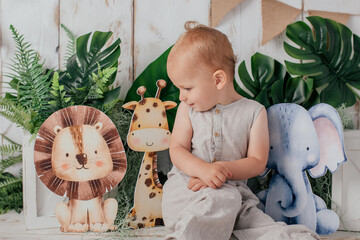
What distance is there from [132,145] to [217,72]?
15.5 inches

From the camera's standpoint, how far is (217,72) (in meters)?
1.13

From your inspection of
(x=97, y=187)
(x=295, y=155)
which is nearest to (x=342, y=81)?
(x=295, y=155)

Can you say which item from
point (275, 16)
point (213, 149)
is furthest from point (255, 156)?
point (275, 16)

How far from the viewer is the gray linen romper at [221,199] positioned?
1001 mm

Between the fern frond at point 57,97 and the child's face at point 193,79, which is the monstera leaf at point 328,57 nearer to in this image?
the child's face at point 193,79

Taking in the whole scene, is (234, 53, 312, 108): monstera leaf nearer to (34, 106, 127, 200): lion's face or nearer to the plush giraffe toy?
the plush giraffe toy

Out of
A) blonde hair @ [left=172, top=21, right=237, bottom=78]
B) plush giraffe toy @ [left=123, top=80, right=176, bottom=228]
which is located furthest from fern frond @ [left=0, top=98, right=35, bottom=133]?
blonde hair @ [left=172, top=21, right=237, bottom=78]

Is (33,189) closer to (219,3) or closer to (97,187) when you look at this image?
(97,187)

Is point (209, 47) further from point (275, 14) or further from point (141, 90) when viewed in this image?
point (275, 14)

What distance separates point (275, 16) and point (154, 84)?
1.79ft

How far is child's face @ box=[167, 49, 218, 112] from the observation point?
3.68ft

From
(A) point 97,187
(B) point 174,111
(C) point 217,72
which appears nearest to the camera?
(C) point 217,72

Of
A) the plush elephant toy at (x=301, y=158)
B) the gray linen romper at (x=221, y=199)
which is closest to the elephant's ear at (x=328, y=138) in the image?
the plush elephant toy at (x=301, y=158)

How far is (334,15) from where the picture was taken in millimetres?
1492
